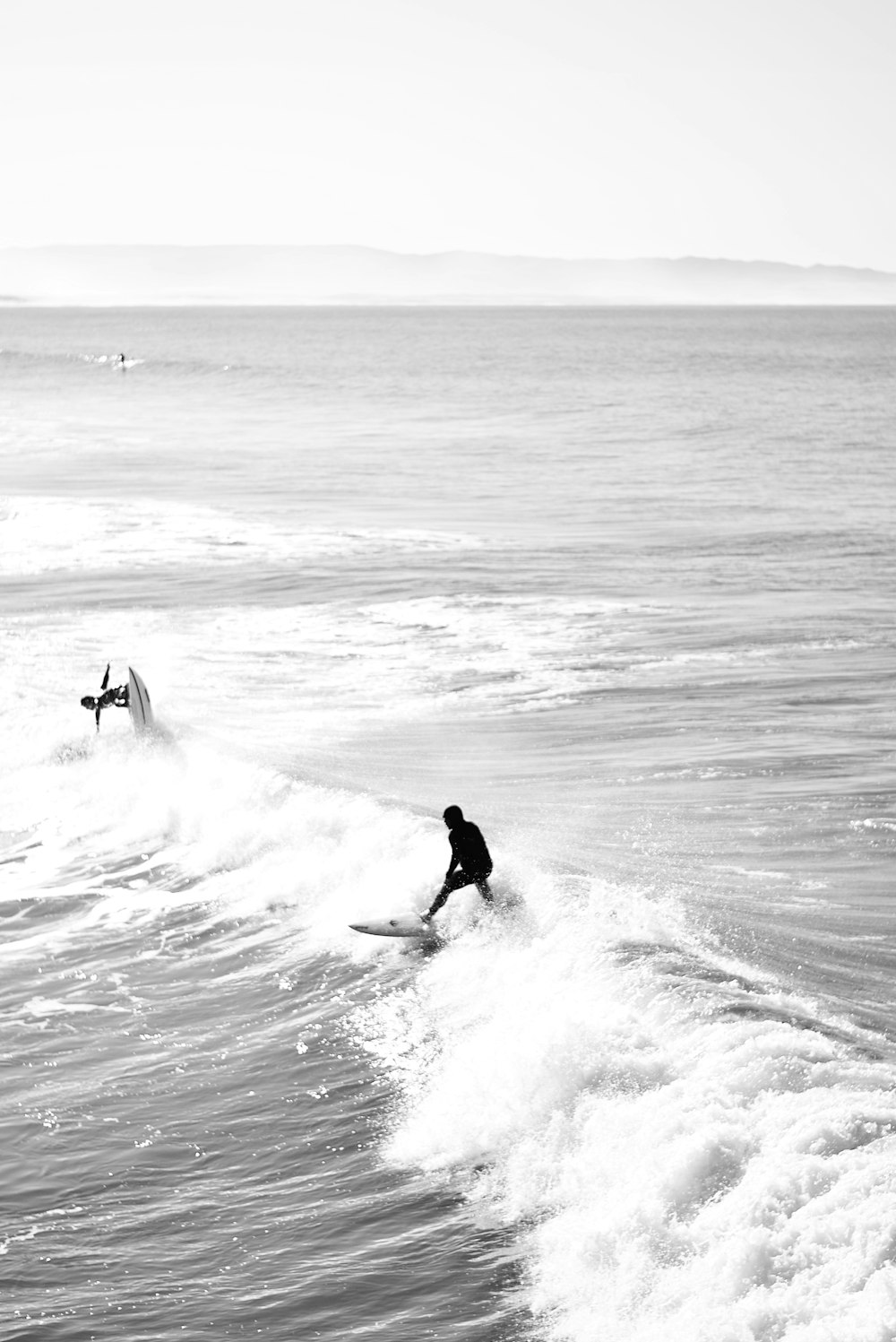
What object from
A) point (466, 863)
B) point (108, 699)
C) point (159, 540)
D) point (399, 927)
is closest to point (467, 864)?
point (466, 863)

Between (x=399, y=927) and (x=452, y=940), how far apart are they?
0.62 metres

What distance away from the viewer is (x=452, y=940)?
50.4ft

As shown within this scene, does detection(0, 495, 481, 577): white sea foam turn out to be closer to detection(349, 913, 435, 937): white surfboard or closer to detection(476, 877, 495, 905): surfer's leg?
detection(349, 913, 435, 937): white surfboard

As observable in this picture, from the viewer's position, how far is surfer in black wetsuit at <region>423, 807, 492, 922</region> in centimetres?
1518

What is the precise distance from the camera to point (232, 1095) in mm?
13078

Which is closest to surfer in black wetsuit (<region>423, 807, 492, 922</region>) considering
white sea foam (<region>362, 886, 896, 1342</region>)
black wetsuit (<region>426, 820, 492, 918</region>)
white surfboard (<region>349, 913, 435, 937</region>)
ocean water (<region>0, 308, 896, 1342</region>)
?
black wetsuit (<region>426, 820, 492, 918</region>)

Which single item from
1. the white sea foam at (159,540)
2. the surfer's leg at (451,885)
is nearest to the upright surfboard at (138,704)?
the surfer's leg at (451,885)

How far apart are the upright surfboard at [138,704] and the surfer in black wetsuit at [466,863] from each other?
351 inches

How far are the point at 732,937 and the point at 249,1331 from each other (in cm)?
668

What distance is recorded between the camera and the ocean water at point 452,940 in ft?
33.7

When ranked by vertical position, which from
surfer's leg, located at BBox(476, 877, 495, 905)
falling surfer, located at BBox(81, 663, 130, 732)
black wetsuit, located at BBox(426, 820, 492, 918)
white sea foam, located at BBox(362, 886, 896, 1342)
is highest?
falling surfer, located at BBox(81, 663, 130, 732)

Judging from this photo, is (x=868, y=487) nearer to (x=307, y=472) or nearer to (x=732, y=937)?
(x=307, y=472)

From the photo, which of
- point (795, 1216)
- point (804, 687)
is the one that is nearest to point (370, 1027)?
point (795, 1216)

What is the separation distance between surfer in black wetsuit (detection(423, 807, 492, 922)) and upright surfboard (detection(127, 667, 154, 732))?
892 centimetres
